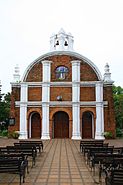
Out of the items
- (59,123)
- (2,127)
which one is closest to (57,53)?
(59,123)

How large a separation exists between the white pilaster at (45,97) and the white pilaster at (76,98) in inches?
105

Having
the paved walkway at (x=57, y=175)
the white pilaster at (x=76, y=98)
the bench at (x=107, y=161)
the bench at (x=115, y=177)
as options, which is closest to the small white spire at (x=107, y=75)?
the white pilaster at (x=76, y=98)

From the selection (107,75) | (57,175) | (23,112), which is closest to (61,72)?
(107,75)

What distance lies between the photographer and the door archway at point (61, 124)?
36.0 metres

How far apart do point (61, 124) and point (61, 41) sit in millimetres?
9364

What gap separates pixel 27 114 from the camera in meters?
35.5

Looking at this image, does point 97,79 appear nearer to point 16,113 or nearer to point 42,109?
point 42,109

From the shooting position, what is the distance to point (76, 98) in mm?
35375

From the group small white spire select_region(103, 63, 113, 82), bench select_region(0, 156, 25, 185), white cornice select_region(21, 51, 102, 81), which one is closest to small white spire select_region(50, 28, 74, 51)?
white cornice select_region(21, 51, 102, 81)

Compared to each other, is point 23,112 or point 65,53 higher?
point 65,53

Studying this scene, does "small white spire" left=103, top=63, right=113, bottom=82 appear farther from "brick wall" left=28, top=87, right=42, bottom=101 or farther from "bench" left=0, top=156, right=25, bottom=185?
"bench" left=0, top=156, right=25, bottom=185

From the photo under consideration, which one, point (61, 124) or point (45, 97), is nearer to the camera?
point (45, 97)

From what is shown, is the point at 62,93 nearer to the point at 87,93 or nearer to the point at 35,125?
the point at 87,93

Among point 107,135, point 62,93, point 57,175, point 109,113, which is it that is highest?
point 62,93
